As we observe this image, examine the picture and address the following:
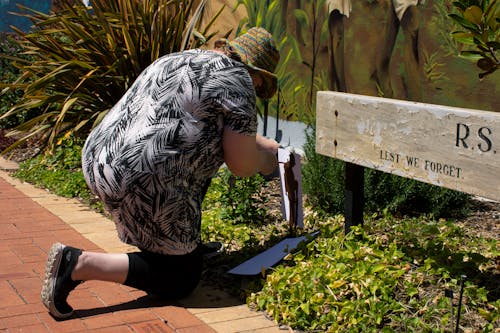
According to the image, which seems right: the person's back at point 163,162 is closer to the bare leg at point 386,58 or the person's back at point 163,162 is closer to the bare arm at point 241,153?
the bare arm at point 241,153

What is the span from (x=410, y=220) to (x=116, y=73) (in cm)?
314

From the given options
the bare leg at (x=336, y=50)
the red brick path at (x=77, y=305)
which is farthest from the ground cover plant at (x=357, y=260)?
the bare leg at (x=336, y=50)

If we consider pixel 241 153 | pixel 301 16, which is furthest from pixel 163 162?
pixel 301 16

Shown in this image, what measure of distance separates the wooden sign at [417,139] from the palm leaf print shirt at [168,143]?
0.72 metres

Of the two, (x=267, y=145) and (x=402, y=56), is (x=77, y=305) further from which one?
(x=402, y=56)

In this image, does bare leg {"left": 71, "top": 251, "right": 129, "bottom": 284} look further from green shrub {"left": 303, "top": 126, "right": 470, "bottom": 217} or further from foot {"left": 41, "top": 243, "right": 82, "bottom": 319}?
green shrub {"left": 303, "top": 126, "right": 470, "bottom": 217}

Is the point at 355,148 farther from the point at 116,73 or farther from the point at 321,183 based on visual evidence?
the point at 116,73

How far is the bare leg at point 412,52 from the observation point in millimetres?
6457

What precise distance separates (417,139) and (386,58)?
270 centimetres

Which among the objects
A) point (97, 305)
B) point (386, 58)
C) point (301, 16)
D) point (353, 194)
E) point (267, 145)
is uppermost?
point (301, 16)

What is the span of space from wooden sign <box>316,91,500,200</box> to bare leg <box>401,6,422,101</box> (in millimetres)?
1776

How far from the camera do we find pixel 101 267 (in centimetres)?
423

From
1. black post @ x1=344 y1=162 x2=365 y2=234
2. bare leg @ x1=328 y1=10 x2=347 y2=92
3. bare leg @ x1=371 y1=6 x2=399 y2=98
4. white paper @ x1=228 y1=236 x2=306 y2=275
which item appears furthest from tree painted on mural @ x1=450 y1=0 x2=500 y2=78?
bare leg @ x1=328 y1=10 x2=347 y2=92

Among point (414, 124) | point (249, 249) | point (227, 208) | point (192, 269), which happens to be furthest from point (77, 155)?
point (414, 124)
